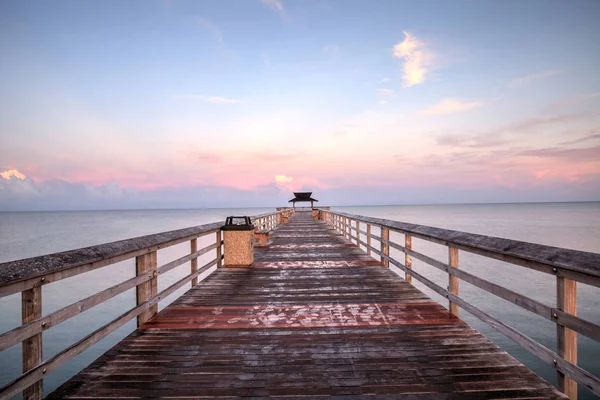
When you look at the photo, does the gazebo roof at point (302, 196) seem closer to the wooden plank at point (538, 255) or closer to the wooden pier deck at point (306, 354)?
the wooden pier deck at point (306, 354)

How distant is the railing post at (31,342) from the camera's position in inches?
87.7

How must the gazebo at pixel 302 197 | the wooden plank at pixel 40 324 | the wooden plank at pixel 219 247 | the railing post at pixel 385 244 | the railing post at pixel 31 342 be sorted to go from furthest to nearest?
the gazebo at pixel 302 197, the wooden plank at pixel 219 247, the railing post at pixel 385 244, the railing post at pixel 31 342, the wooden plank at pixel 40 324

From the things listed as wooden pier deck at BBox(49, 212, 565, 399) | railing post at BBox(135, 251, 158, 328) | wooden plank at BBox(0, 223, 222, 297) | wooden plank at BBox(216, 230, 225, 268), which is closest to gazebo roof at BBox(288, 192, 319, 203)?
wooden plank at BBox(216, 230, 225, 268)

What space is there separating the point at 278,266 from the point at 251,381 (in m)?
4.95

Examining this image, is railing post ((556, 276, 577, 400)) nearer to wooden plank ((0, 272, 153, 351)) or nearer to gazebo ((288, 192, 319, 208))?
wooden plank ((0, 272, 153, 351))

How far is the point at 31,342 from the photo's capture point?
2273 mm

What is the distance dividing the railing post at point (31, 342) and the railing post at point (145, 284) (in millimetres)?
Result: 1471

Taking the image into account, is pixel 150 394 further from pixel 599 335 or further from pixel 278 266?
pixel 278 266

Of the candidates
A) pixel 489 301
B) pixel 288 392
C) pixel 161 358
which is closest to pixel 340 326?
pixel 288 392

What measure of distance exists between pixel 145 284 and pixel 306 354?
89.5 inches

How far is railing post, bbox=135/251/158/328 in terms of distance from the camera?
3848 mm

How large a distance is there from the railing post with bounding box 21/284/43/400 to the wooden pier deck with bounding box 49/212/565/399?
0.26 meters

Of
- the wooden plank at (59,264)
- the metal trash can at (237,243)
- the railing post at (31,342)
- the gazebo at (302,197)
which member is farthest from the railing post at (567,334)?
the gazebo at (302,197)

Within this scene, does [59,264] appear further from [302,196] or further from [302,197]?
[302,196]
